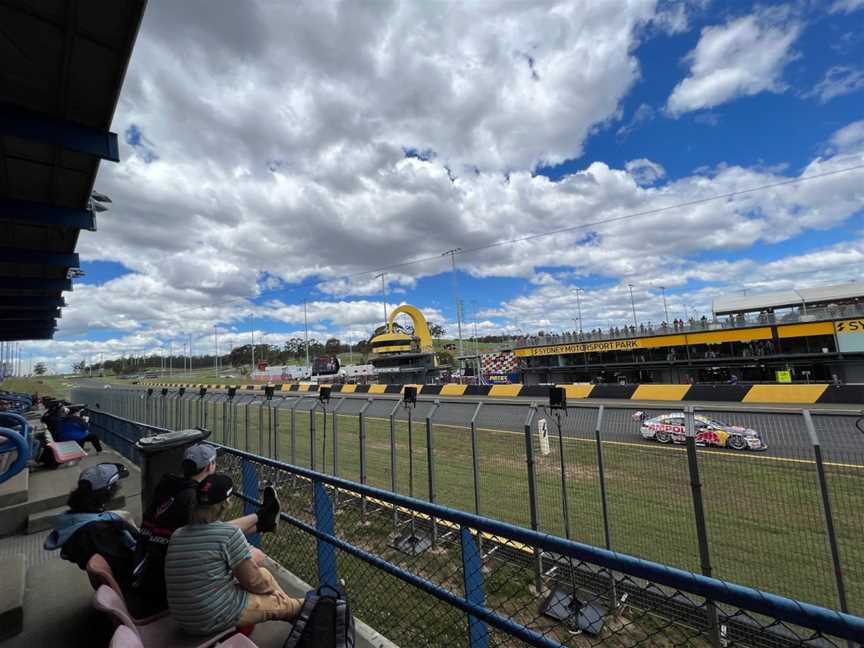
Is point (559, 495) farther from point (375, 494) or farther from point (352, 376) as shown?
point (352, 376)

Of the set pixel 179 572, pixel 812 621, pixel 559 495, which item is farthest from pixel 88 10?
pixel 559 495

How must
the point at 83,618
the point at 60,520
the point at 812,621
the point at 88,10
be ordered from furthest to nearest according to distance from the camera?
the point at 88,10 → the point at 83,618 → the point at 60,520 → the point at 812,621

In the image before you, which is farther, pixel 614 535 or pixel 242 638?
pixel 614 535

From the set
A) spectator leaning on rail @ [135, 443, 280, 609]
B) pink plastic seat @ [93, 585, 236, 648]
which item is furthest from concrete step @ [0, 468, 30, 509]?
pink plastic seat @ [93, 585, 236, 648]

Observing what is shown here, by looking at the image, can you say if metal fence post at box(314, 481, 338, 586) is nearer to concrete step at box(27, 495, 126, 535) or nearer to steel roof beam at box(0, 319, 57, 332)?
concrete step at box(27, 495, 126, 535)

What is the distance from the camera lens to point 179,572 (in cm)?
243

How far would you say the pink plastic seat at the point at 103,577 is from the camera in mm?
2590

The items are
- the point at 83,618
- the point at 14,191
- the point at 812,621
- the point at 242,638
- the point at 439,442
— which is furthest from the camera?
the point at 439,442

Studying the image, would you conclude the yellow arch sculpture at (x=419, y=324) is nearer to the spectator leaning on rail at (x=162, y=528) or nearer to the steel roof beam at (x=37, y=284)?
the steel roof beam at (x=37, y=284)

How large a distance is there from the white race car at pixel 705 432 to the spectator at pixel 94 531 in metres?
4.53

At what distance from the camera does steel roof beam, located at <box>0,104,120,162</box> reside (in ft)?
18.4

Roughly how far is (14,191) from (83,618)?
8.20 m

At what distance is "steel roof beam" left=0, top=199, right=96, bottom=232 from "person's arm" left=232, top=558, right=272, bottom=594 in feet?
29.7

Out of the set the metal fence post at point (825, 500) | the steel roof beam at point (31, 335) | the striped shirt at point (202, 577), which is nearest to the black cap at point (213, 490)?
the striped shirt at point (202, 577)
